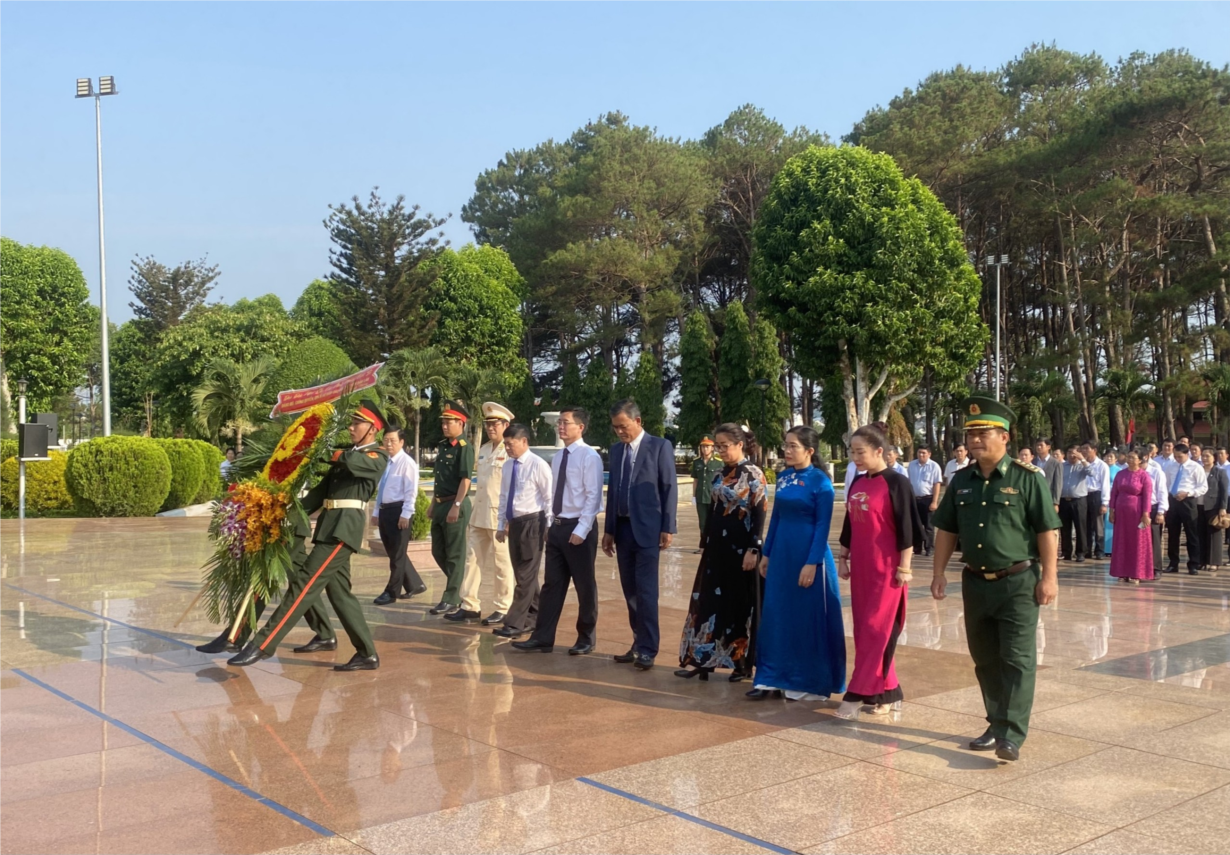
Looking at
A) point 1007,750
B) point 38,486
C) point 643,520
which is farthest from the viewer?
point 38,486

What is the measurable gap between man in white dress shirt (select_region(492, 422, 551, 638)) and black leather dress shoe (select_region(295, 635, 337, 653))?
132 cm

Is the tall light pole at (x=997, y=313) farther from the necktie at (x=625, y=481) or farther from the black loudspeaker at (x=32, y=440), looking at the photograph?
the necktie at (x=625, y=481)

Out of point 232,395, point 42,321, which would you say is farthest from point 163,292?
point 232,395

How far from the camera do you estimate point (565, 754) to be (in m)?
5.23

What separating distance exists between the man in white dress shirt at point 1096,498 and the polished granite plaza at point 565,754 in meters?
6.64

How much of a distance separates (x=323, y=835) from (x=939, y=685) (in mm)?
4068

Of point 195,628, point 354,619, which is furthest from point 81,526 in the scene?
point 354,619

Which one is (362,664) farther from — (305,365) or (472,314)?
(472,314)

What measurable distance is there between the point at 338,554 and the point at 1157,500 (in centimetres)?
1086

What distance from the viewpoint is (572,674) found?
708cm

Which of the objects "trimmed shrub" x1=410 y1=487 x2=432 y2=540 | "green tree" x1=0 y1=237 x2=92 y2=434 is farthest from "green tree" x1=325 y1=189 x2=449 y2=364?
"trimmed shrub" x1=410 y1=487 x2=432 y2=540

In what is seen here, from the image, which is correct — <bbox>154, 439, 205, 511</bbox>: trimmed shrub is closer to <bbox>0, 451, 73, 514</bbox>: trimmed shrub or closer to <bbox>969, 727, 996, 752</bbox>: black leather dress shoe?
<bbox>0, 451, 73, 514</bbox>: trimmed shrub

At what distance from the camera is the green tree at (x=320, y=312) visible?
156 feet

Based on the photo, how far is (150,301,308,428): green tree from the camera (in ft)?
120
